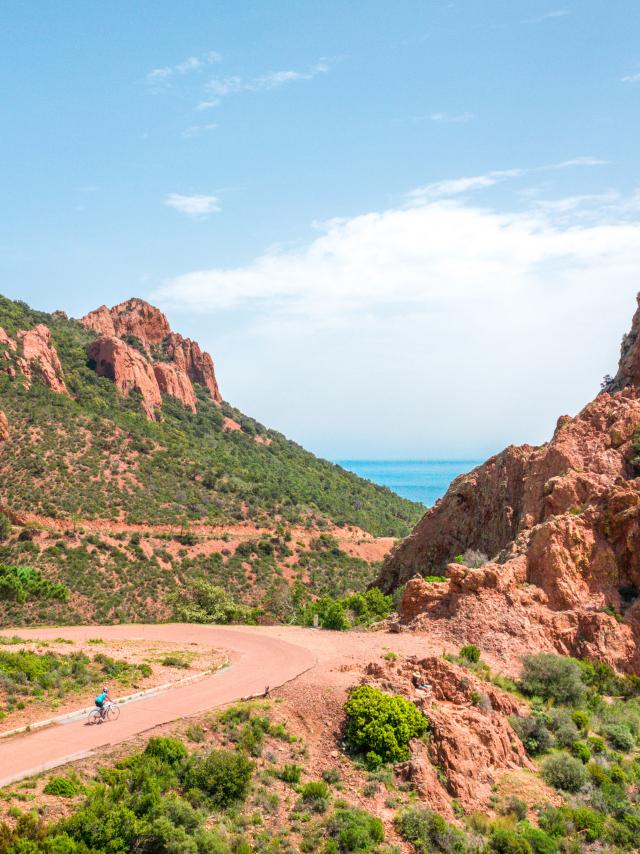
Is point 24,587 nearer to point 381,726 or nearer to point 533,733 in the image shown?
point 381,726

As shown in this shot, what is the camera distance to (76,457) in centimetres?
6069

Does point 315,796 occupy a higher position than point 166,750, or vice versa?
point 166,750

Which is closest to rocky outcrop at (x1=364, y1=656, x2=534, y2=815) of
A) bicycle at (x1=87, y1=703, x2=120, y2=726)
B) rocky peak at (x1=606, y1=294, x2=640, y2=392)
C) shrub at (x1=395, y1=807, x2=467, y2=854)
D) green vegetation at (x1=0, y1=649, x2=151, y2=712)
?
shrub at (x1=395, y1=807, x2=467, y2=854)

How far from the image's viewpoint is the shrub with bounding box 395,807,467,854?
1462cm

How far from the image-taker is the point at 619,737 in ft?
65.5

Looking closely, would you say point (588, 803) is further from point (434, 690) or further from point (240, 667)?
point (240, 667)

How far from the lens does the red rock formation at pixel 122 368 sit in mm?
80688

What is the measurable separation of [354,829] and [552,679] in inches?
384

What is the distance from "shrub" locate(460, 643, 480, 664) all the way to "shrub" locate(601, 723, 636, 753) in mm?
4241

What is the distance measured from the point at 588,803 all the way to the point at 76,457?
53100mm

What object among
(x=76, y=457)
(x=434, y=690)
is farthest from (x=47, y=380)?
(x=434, y=690)

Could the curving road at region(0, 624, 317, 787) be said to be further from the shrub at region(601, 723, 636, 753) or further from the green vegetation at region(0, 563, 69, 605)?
the shrub at region(601, 723, 636, 753)

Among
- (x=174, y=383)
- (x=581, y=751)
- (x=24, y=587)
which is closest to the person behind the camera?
(x=581, y=751)

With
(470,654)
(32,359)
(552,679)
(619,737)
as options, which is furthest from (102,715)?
(32,359)
